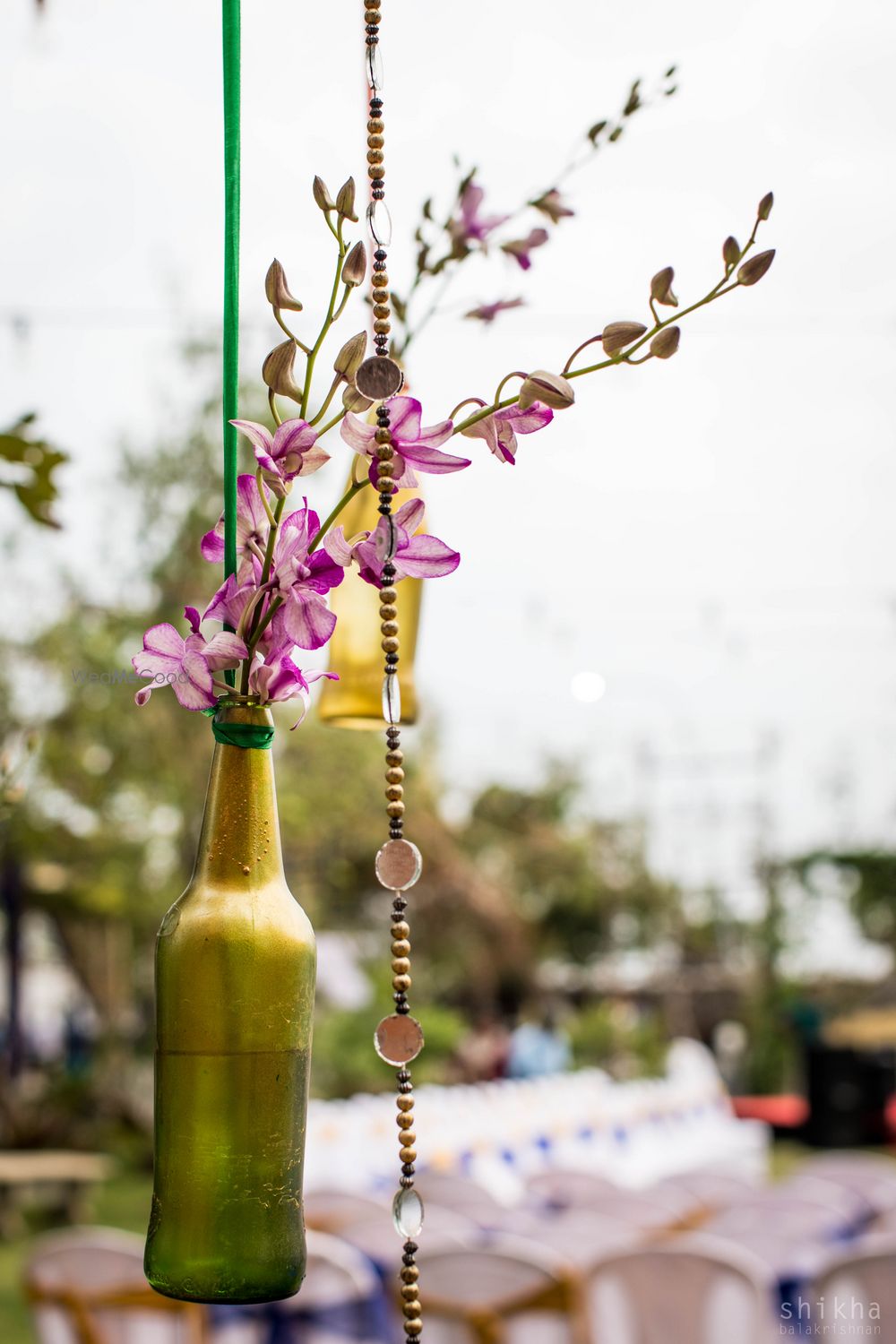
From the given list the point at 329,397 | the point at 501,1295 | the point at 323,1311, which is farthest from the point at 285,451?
the point at 323,1311

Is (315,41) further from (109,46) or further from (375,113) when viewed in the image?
(109,46)

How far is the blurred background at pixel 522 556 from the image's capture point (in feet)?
3.33

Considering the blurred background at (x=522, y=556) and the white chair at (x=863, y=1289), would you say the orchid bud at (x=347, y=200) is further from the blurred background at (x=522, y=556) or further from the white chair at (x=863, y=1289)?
the white chair at (x=863, y=1289)

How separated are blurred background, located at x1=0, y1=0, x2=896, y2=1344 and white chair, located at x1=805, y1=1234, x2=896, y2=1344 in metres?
1.84

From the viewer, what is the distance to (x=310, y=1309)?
141 inches

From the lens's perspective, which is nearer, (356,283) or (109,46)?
(356,283)

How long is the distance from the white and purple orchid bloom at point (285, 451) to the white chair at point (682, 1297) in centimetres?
322

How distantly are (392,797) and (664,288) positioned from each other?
0.71ft

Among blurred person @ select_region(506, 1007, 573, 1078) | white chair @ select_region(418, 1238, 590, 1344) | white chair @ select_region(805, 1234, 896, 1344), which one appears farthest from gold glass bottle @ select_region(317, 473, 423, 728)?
blurred person @ select_region(506, 1007, 573, 1078)

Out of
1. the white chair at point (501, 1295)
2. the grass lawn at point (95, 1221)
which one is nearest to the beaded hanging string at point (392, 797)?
the white chair at point (501, 1295)

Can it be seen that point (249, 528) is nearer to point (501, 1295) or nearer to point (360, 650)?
point (360, 650)

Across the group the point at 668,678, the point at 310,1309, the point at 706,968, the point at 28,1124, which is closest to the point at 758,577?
the point at 668,678

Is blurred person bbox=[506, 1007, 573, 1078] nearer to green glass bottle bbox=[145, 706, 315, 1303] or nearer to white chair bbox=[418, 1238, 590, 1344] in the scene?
white chair bbox=[418, 1238, 590, 1344]

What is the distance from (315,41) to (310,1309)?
11.0 feet
